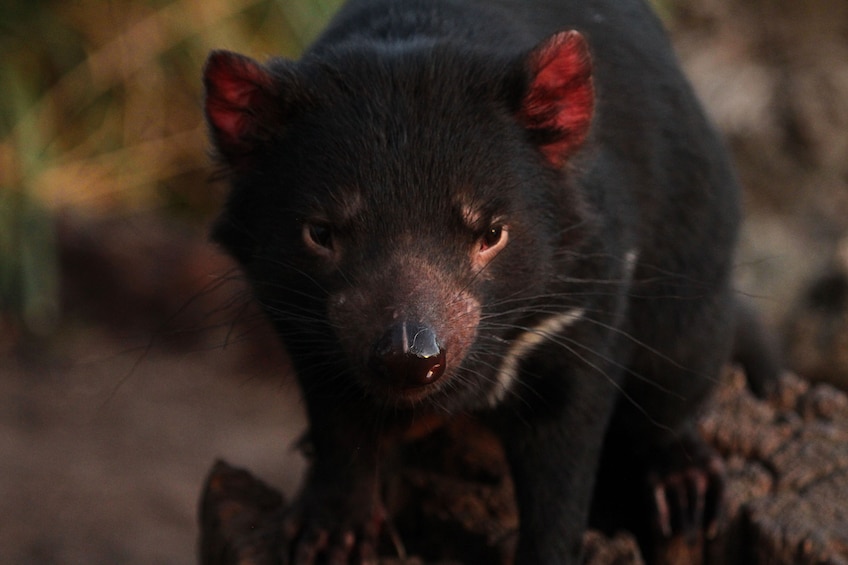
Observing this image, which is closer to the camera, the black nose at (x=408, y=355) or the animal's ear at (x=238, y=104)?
the black nose at (x=408, y=355)

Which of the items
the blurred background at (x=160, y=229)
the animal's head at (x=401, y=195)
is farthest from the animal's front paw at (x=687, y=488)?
the blurred background at (x=160, y=229)

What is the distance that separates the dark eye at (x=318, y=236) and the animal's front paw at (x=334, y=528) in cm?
69

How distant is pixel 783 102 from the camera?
6.34 m

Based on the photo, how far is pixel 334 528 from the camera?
2.61m

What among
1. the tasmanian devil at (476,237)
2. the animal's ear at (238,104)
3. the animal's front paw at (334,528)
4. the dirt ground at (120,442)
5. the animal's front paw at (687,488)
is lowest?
the dirt ground at (120,442)

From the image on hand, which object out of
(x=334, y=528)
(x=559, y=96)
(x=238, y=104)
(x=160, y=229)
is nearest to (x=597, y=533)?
(x=334, y=528)

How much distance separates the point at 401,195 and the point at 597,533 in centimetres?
108

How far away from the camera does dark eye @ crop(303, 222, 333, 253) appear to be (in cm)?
214

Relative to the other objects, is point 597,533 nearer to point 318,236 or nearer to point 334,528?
point 334,528

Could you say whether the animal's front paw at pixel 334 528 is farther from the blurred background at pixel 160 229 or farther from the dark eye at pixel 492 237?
the blurred background at pixel 160 229

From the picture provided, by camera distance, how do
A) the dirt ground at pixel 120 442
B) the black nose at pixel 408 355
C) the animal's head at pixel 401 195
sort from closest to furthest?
the black nose at pixel 408 355 < the animal's head at pixel 401 195 < the dirt ground at pixel 120 442

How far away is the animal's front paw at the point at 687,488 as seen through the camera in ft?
9.12

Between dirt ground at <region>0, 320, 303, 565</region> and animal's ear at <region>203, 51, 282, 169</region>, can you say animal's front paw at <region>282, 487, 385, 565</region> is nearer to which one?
animal's ear at <region>203, 51, 282, 169</region>

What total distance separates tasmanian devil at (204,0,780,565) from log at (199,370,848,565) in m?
0.09
